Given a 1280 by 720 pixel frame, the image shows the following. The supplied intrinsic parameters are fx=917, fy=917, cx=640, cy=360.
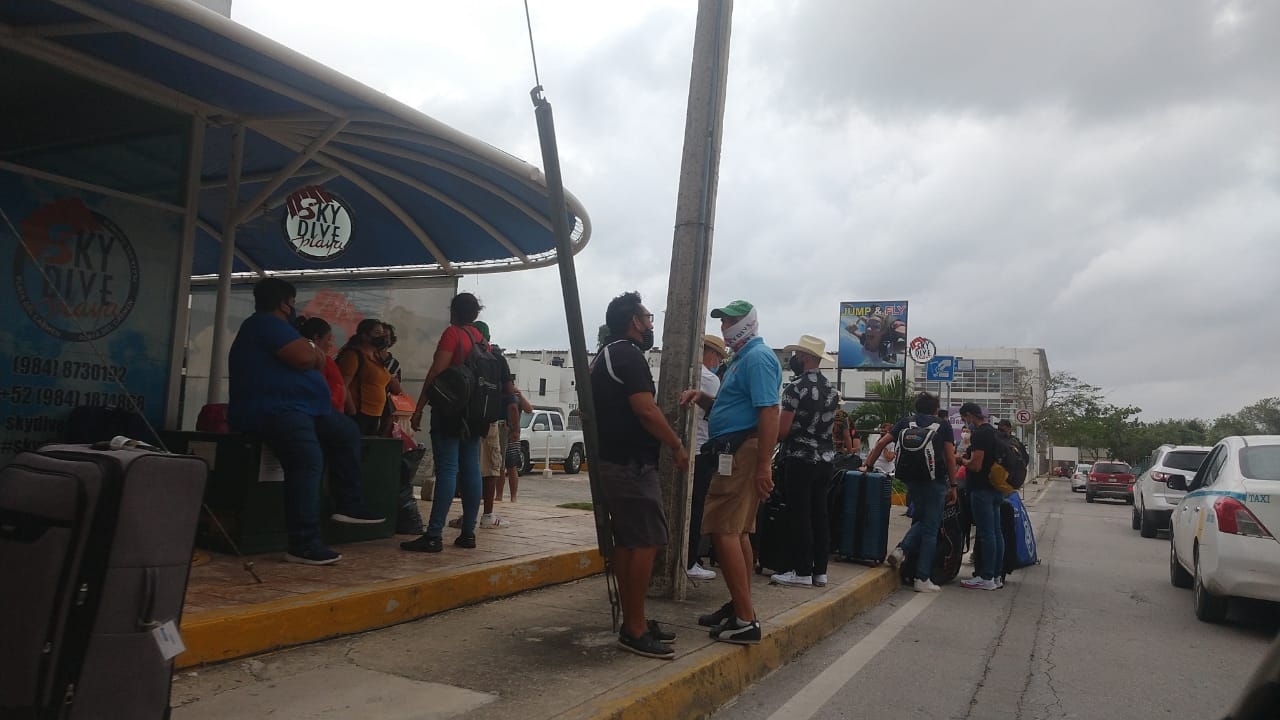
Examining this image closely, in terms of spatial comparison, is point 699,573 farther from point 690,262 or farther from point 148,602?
point 148,602

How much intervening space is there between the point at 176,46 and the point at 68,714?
395 centimetres

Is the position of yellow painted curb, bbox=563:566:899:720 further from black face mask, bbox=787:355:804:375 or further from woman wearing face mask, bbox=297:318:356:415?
woman wearing face mask, bbox=297:318:356:415

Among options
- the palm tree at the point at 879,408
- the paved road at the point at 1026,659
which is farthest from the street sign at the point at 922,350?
the paved road at the point at 1026,659

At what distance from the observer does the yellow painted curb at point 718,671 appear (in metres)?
3.68

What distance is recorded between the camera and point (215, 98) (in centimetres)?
645

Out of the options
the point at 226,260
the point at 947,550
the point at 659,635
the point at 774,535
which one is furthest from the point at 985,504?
the point at 226,260

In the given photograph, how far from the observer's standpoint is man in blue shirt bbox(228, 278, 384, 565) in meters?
5.11

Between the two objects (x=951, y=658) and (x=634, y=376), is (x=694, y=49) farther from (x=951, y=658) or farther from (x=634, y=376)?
(x=951, y=658)

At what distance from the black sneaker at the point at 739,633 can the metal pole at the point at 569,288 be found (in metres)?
0.87

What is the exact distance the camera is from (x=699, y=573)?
273 inches

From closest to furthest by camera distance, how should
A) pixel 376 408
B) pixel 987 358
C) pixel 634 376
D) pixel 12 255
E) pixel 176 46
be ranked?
pixel 634 376, pixel 176 46, pixel 12 255, pixel 376 408, pixel 987 358

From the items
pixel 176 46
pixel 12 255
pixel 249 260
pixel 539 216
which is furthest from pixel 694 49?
pixel 249 260

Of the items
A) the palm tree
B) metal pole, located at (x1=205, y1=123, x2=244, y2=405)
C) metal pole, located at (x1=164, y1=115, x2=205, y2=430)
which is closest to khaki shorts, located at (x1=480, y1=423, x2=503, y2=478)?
metal pole, located at (x1=205, y1=123, x2=244, y2=405)

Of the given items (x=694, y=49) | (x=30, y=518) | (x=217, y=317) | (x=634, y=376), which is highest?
(x=694, y=49)
